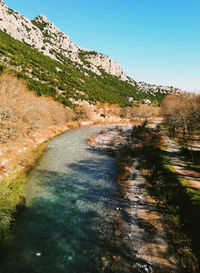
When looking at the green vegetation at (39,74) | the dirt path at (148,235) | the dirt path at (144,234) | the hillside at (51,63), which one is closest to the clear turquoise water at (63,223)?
the dirt path at (144,234)

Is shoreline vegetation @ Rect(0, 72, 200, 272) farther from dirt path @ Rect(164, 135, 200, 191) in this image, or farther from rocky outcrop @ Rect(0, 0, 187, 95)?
rocky outcrop @ Rect(0, 0, 187, 95)

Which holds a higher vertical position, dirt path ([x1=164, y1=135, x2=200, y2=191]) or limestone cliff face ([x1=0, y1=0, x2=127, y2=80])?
limestone cliff face ([x1=0, y1=0, x2=127, y2=80])

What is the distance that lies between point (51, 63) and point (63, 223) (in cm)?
8927

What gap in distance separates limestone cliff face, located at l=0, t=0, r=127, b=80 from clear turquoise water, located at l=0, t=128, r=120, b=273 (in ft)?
311

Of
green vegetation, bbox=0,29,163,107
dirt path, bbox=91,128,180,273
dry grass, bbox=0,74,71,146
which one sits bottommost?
dirt path, bbox=91,128,180,273

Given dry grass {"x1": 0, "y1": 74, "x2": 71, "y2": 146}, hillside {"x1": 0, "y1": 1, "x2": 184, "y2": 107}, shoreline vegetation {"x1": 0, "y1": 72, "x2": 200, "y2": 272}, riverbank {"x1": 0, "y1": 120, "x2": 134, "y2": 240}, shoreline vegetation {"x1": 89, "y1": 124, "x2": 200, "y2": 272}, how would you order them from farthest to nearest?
hillside {"x1": 0, "y1": 1, "x2": 184, "y2": 107} < dry grass {"x1": 0, "y1": 74, "x2": 71, "y2": 146} < shoreline vegetation {"x1": 0, "y1": 72, "x2": 200, "y2": 272} < riverbank {"x1": 0, "y1": 120, "x2": 134, "y2": 240} < shoreline vegetation {"x1": 89, "y1": 124, "x2": 200, "y2": 272}

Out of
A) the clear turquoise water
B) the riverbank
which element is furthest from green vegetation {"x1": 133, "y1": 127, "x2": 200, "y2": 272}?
the riverbank

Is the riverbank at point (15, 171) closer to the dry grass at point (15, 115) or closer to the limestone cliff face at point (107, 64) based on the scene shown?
the dry grass at point (15, 115)

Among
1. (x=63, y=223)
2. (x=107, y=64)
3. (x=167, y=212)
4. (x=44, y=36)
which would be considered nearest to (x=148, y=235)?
(x=167, y=212)

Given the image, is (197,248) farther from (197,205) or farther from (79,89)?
(79,89)

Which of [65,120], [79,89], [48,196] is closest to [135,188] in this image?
[48,196]

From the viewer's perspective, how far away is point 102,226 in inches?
428

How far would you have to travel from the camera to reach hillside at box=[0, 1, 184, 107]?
2250 inches

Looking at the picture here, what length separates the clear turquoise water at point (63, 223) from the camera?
8.16m
